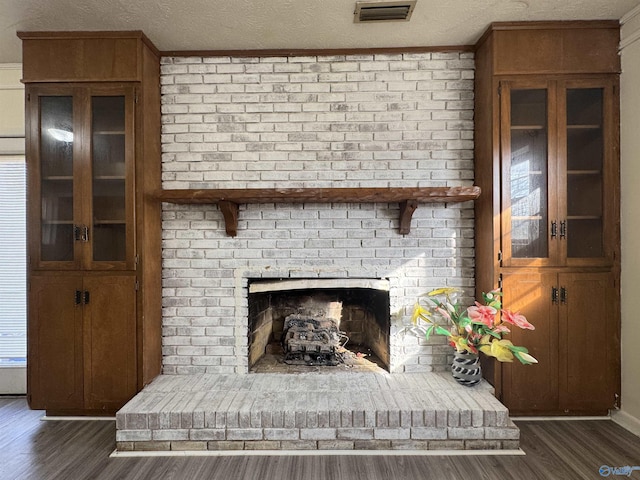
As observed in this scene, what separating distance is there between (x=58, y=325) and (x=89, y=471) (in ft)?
3.18

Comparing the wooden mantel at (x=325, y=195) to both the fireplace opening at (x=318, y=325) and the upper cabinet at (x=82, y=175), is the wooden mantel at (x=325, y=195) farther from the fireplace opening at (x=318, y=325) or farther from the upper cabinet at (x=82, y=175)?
the fireplace opening at (x=318, y=325)

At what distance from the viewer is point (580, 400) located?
8.12 ft

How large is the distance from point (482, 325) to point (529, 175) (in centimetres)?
101

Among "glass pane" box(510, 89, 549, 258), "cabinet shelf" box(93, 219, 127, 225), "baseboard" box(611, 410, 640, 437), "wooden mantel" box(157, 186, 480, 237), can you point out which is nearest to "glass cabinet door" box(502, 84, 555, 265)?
"glass pane" box(510, 89, 549, 258)

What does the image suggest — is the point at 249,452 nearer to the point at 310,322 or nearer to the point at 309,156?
the point at 310,322

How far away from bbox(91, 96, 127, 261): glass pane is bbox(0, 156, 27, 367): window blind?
3.30ft

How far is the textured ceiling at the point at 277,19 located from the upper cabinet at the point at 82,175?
41 cm

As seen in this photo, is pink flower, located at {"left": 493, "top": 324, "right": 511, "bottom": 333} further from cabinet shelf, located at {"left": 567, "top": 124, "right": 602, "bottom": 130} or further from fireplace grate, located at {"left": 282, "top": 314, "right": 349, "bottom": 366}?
cabinet shelf, located at {"left": 567, "top": 124, "right": 602, "bottom": 130}

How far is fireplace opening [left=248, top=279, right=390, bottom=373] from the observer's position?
2.81m

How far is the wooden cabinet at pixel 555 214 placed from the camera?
246 cm

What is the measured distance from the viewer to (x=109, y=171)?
2533 mm

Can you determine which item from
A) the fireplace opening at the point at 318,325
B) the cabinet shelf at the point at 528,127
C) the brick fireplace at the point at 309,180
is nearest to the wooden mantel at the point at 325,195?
the brick fireplace at the point at 309,180

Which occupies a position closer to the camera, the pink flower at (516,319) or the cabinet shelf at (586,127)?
the pink flower at (516,319)

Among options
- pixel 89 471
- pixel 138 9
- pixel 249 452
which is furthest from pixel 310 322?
pixel 138 9
